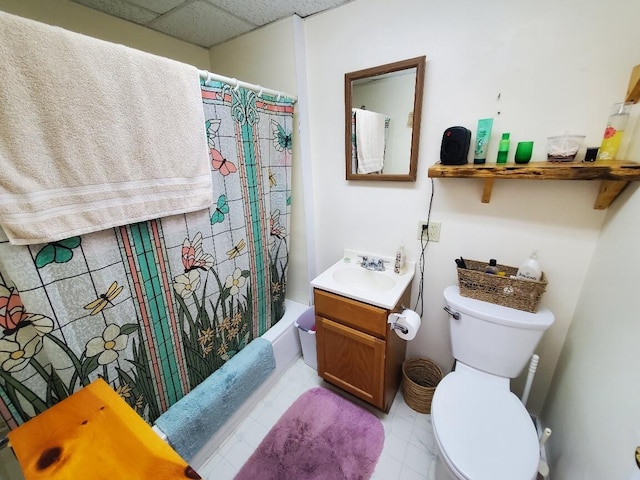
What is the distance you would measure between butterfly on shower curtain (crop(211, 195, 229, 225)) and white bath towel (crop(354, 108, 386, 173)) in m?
0.83

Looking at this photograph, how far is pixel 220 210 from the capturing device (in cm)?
130

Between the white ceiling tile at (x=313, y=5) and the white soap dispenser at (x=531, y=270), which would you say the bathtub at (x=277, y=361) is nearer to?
the white soap dispenser at (x=531, y=270)

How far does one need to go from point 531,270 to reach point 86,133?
181cm

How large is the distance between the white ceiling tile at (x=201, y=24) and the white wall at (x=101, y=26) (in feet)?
0.19

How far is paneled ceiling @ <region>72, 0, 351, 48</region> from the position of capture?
1.31 meters

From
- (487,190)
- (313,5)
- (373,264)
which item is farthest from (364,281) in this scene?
(313,5)

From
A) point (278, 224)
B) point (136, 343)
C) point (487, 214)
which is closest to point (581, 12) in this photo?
point (487, 214)

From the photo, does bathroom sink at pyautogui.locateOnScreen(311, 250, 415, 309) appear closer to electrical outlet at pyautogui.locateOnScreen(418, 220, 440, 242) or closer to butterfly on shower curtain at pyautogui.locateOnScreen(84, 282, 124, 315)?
electrical outlet at pyautogui.locateOnScreen(418, 220, 440, 242)

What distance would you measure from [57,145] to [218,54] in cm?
148

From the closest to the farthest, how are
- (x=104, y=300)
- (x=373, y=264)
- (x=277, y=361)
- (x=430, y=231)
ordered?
(x=104, y=300)
(x=430, y=231)
(x=373, y=264)
(x=277, y=361)

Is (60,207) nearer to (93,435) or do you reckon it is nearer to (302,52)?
(93,435)

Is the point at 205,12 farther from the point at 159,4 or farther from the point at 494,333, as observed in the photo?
the point at 494,333

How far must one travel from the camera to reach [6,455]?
0.88 metres

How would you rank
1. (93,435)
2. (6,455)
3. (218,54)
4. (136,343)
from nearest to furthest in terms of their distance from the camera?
(93,435) → (6,455) → (136,343) → (218,54)
